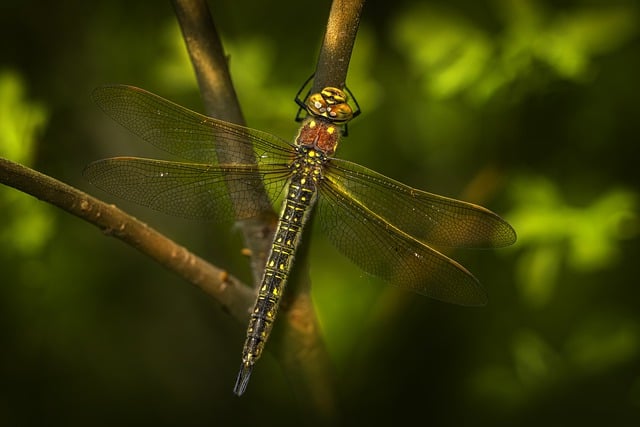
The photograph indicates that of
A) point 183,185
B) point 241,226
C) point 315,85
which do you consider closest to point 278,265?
point 241,226

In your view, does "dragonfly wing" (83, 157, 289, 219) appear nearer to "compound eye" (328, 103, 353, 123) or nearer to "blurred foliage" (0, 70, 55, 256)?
"compound eye" (328, 103, 353, 123)

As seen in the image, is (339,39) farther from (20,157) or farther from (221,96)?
(20,157)

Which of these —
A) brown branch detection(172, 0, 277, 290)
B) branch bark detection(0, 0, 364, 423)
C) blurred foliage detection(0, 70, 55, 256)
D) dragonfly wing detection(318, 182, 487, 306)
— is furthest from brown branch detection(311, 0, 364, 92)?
blurred foliage detection(0, 70, 55, 256)

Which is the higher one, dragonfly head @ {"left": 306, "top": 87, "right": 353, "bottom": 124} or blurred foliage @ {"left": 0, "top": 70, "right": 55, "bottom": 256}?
dragonfly head @ {"left": 306, "top": 87, "right": 353, "bottom": 124}

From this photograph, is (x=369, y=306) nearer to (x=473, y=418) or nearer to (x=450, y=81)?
(x=473, y=418)

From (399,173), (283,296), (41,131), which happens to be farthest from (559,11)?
(41,131)

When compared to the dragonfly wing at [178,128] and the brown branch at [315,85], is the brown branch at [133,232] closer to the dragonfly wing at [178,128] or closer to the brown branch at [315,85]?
the brown branch at [315,85]
